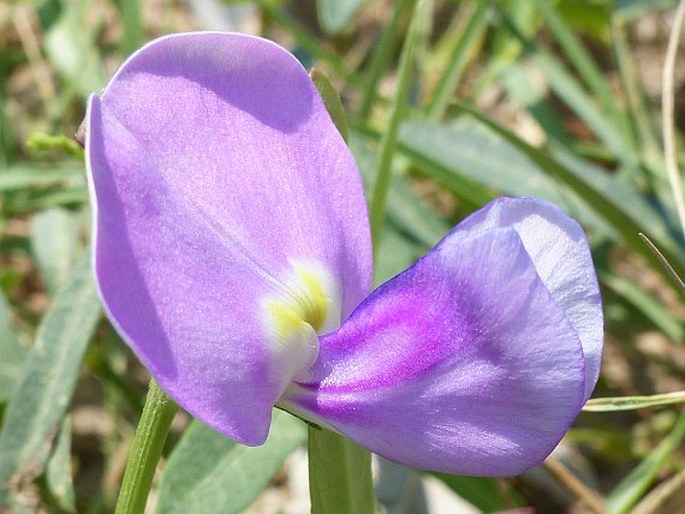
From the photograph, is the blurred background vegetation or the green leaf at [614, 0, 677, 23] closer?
the blurred background vegetation

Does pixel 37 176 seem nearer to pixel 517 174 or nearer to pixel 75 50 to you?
pixel 75 50

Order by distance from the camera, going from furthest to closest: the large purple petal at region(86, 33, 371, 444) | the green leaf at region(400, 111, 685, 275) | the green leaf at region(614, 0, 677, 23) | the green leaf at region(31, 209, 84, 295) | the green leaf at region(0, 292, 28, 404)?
the green leaf at region(614, 0, 677, 23) → the green leaf at region(31, 209, 84, 295) → the green leaf at region(400, 111, 685, 275) → the green leaf at region(0, 292, 28, 404) → the large purple petal at region(86, 33, 371, 444)

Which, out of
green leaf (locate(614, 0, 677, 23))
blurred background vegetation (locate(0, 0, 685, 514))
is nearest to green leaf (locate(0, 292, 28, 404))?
blurred background vegetation (locate(0, 0, 685, 514))

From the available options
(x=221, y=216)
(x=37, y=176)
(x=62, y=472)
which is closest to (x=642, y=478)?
(x=62, y=472)

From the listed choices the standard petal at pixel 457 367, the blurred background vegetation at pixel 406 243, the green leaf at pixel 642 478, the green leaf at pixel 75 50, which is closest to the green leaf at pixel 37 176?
the blurred background vegetation at pixel 406 243

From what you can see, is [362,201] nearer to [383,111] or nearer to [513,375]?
[513,375]

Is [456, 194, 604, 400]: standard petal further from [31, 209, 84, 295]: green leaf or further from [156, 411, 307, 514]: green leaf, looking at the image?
[31, 209, 84, 295]: green leaf
